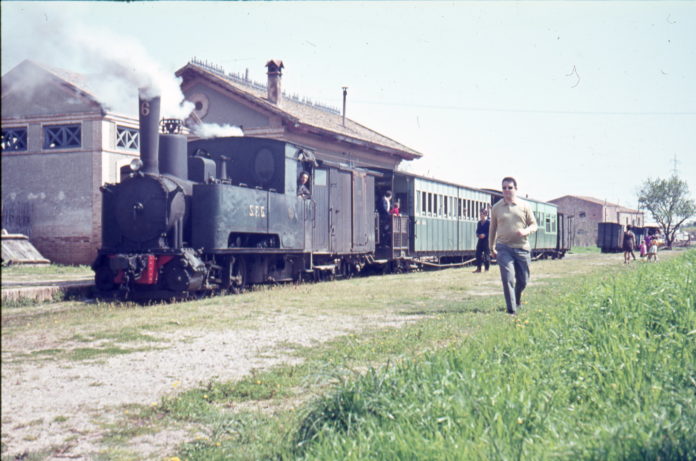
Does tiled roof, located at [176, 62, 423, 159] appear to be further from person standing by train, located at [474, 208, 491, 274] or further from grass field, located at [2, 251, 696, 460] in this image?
grass field, located at [2, 251, 696, 460]

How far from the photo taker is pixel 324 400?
3.62m

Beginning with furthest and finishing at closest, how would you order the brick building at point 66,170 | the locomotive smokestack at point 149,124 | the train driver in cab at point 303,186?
Answer: the brick building at point 66,170, the train driver in cab at point 303,186, the locomotive smokestack at point 149,124

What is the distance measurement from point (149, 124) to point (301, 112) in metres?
18.7

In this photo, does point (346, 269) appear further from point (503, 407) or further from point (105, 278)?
point (503, 407)

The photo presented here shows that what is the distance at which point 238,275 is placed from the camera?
1271 cm

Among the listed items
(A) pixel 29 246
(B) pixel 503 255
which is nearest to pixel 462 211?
(A) pixel 29 246

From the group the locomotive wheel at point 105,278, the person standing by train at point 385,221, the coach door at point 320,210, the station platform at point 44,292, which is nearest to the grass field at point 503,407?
the station platform at point 44,292

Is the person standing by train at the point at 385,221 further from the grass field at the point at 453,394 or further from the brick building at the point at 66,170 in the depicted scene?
the grass field at the point at 453,394

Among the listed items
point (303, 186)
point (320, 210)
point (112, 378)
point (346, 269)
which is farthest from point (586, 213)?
point (112, 378)

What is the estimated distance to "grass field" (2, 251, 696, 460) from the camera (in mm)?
2943

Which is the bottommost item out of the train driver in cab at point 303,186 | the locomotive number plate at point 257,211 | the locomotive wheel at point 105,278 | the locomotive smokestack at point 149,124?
the locomotive wheel at point 105,278

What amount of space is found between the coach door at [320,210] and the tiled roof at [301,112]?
9.24 m

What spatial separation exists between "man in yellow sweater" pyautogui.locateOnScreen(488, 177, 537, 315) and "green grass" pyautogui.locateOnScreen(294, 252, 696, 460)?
10.7ft

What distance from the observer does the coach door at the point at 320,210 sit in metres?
15.2
